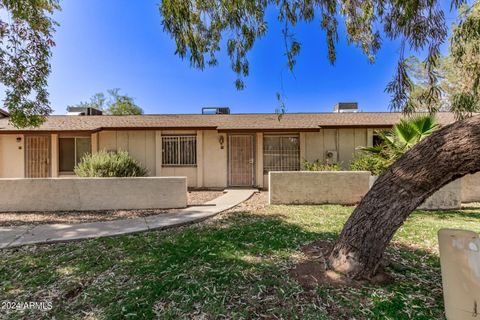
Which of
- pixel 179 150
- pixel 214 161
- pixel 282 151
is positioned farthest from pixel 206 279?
pixel 179 150

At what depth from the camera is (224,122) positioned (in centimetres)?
1268

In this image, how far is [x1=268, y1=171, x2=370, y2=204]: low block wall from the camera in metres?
8.27

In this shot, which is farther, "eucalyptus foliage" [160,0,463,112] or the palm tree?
the palm tree

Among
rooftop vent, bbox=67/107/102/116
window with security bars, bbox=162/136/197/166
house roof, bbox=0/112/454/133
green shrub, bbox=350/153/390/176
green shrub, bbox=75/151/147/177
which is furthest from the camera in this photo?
rooftop vent, bbox=67/107/102/116

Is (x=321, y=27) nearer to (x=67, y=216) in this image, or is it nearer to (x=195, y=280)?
(x=195, y=280)

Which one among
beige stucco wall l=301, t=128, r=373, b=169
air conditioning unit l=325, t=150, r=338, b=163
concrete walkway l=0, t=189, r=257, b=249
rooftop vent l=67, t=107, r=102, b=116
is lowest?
concrete walkway l=0, t=189, r=257, b=249

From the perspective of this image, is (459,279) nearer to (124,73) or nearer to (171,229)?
(171,229)

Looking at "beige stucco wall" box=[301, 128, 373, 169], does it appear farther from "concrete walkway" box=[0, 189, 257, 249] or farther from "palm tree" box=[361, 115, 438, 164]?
"concrete walkway" box=[0, 189, 257, 249]

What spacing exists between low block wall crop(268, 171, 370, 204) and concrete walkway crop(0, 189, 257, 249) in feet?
7.05

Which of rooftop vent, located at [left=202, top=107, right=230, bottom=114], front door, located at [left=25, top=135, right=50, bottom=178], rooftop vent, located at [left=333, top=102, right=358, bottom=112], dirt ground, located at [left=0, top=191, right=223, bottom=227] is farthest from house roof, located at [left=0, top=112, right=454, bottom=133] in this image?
dirt ground, located at [left=0, top=191, right=223, bottom=227]

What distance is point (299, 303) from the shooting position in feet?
9.66

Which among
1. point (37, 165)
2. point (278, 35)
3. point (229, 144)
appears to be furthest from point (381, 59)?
point (37, 165)

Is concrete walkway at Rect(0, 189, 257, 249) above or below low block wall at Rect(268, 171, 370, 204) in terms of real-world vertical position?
below

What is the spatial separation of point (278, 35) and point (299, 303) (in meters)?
4.68
